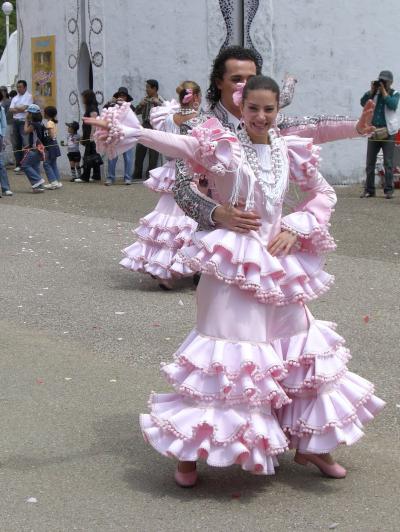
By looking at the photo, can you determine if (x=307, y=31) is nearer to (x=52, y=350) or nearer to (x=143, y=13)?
(x=143, y=13)

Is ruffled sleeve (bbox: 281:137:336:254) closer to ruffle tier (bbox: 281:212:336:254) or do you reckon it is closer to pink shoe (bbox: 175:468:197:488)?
ruffle tier (bbox: 281:212:336:254)

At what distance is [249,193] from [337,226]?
30.4 ft

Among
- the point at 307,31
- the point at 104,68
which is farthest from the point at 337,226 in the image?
the point at 104,68

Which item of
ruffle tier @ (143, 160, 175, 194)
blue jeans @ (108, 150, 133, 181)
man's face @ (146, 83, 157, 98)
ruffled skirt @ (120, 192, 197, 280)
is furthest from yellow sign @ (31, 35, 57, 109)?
ruffled skirt @ (120, 192, 197, 280)

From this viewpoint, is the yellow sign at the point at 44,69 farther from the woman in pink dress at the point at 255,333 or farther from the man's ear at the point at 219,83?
the woman in pink dress at the point at 255,333

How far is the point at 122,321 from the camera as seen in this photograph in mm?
8312

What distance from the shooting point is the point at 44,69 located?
23062mm

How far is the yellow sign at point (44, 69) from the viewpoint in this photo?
2270 centimetres

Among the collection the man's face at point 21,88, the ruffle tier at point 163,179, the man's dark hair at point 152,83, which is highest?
the ruffle tier at point 163,179

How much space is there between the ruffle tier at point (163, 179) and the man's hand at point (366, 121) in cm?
485

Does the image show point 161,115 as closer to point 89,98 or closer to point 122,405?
point 122,405

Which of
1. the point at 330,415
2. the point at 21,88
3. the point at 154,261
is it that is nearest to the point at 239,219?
the point at 330,415

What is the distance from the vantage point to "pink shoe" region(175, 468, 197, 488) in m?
4.75

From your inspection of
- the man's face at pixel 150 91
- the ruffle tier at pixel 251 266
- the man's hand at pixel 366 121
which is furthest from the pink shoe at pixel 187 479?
the man's face at pixel 150 91
